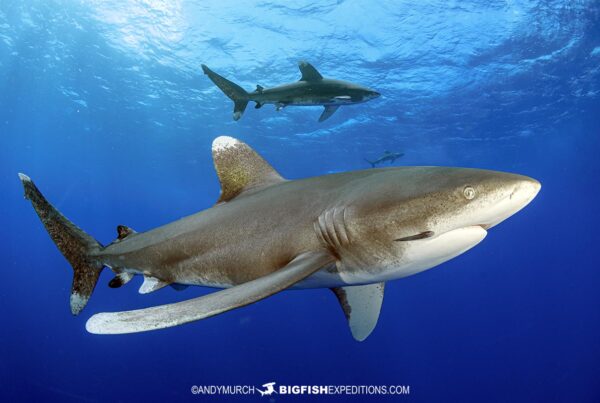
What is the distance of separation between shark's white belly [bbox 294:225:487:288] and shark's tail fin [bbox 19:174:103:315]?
2.77 m

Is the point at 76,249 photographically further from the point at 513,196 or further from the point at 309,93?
the point at 309,93

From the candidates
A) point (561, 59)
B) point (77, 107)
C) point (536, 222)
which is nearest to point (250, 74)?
point (561, 59)

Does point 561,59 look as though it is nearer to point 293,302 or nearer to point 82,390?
point 82,390

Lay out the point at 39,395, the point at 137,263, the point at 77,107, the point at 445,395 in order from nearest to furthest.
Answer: the point at 137,263, the point at 39,395, the point at 77,107, the point at 445,395

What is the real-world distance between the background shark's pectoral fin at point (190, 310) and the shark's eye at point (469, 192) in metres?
0.98

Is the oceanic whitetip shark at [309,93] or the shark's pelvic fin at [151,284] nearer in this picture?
the shark's pelvic fin at [151,284]

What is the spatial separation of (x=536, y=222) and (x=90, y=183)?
8133 cm

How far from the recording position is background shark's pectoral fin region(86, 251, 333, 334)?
1781 mm

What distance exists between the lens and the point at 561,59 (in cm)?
1962

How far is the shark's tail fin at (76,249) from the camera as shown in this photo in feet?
13.3

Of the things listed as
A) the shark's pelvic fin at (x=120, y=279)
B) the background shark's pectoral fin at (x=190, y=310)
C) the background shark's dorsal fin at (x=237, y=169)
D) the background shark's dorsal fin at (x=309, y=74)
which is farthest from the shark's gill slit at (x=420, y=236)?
the background shark's dorsal fin at (x=309, y=74)

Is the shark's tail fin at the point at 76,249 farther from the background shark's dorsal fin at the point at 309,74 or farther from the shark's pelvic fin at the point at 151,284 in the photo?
the background shark's dorsal fin at the point at 309,74

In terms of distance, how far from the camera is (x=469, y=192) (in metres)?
2.12

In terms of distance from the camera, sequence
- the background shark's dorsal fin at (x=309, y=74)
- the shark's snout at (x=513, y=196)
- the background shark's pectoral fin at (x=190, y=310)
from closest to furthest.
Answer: the background shark's pectoral fin at (x=190, y=310)
the shark's snout at (x=513, y=196)
the background shark's dorsal fin at (x=309, y=74)
